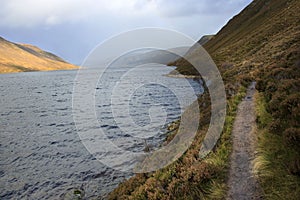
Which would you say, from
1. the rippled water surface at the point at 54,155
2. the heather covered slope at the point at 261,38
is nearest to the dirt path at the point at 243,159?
the rippled water surface at the point at 54,155

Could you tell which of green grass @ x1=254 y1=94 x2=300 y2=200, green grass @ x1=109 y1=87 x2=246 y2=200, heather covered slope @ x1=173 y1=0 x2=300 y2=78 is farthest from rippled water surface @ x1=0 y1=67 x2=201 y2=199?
heather covered slope @ x1=173 y1=0 x2=300 y2=78

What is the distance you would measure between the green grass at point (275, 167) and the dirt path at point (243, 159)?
271mm

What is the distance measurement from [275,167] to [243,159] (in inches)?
51.7

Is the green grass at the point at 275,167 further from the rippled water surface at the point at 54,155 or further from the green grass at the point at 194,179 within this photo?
the rippled water surface at the point at 54,155

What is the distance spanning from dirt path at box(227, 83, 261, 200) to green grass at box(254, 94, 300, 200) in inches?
10.7

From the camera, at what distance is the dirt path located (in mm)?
7172

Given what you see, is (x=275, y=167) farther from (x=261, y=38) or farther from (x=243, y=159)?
(x=261, y=38)

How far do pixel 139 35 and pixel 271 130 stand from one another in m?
10.7

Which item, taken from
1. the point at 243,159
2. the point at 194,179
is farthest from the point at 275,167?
the point at 194,179

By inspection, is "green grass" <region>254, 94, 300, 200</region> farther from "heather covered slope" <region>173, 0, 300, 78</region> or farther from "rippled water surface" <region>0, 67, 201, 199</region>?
"heather covered slope" <region>173, 0, 300, 78</region>

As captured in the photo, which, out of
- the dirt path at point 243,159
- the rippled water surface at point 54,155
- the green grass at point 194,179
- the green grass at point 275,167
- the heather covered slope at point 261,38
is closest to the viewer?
the green grass at point 275,167

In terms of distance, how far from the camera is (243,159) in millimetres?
8938

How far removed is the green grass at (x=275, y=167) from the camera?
6668 mm

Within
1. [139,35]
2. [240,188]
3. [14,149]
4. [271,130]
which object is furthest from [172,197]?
[14,149]
